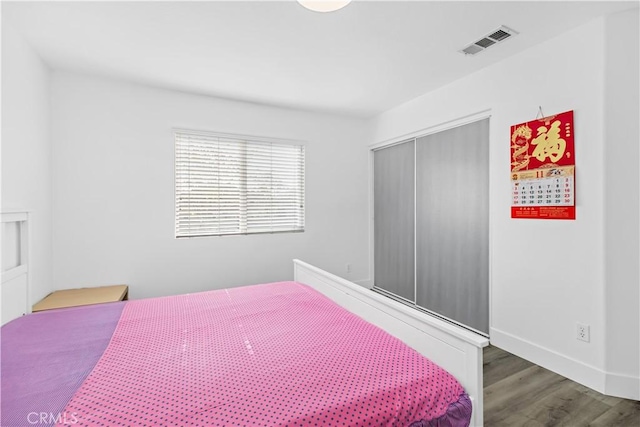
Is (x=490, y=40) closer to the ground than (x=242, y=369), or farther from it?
farther from it

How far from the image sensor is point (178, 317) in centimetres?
183

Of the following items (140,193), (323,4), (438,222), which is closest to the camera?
(323,4)

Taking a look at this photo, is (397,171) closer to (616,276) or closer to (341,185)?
(341,185)

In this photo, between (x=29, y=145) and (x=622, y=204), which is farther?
(x=29, y=145)

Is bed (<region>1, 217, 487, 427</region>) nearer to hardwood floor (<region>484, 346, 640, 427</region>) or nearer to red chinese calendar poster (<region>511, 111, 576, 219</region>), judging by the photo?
hardwood floor (<region>484, 346, 640, 427</region>)

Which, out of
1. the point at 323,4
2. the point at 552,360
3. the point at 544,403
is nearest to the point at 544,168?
the point at 552,360

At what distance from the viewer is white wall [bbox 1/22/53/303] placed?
2.01 m

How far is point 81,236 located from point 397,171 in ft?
11.3

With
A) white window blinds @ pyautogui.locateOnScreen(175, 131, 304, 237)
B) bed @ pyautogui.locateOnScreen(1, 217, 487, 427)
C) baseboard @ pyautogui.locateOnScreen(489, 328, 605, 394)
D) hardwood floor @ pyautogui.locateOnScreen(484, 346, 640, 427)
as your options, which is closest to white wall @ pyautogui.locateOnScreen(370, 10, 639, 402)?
baseboard @ pyautogui.locateOnScreen(489, 328, 605, 394)

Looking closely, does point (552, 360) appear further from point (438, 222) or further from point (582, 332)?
point (438, 222)


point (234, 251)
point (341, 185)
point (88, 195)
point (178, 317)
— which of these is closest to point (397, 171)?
point (341, 185)

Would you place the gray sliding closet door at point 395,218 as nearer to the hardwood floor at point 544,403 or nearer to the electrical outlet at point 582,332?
the hardwood floor at point 544,403

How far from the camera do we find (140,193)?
3.07 m

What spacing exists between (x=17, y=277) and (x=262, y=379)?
6.21 feet
